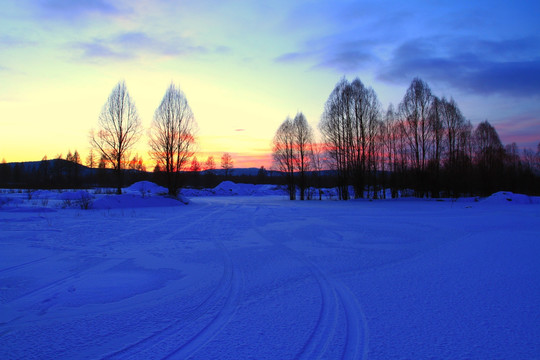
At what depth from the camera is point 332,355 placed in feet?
9.04

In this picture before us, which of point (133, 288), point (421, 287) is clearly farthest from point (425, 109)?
point (133, 288)

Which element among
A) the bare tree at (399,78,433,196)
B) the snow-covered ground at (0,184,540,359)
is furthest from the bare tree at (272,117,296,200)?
the snow-covered ground at (0,184,540,359)

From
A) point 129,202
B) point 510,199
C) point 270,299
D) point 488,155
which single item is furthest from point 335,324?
point 488,155

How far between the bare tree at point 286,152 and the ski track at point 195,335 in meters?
31.4

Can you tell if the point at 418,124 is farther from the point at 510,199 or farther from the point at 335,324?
the point at 335,324

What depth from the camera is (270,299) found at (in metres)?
4.26

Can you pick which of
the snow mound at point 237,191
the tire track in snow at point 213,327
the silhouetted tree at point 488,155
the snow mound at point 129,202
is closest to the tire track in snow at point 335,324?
the tire track in snow at point 213,327

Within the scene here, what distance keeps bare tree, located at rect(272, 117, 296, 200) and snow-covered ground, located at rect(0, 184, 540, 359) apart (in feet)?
89.7

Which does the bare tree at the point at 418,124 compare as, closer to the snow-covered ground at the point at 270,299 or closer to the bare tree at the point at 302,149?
the bare tree at the point at 302,149

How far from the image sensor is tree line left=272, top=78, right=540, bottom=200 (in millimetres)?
31016

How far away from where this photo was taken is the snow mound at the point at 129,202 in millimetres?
21100

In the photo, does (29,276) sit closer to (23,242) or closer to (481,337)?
(23,242)

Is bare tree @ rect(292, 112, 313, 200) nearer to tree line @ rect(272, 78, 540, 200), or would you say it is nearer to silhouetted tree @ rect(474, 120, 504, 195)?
tree line @ rect(272, 78, 540, 200)

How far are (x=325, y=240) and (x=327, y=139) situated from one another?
79.4 feet
